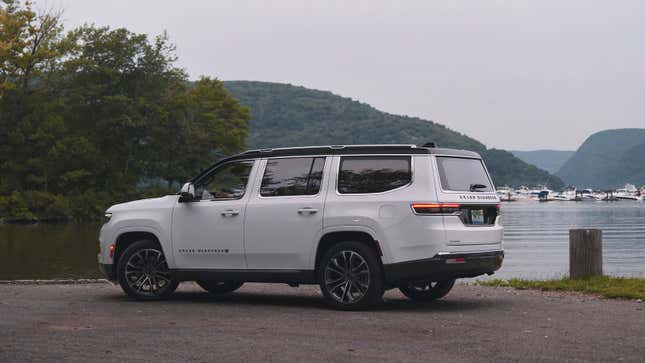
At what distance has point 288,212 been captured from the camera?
11.7 m

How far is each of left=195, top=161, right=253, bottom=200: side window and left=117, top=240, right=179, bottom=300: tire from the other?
3.41 feet

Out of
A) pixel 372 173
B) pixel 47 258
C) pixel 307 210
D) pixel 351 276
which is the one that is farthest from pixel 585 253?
pixel 47 258

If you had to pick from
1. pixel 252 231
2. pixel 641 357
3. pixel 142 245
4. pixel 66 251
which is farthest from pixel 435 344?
pixel 66 251

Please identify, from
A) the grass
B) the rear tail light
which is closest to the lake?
the grass

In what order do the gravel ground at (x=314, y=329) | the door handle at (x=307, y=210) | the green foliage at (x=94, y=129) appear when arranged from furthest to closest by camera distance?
the green foliage at (x=94, y=129) < the door handle at (x=307, y=210) < the gravel ground at (x=314, y=329)

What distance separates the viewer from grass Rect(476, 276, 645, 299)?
494 inches

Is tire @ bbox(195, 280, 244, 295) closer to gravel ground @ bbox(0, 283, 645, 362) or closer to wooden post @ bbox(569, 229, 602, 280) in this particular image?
gravel ground @ bbox(0, 283, 645, 362)

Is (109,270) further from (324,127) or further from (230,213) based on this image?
(324,127)

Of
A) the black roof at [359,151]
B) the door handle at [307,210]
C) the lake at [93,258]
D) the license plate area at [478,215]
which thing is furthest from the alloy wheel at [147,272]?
the lake at [93,258]

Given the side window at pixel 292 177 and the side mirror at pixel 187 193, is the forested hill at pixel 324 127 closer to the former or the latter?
the side mirror at pixel 187 193

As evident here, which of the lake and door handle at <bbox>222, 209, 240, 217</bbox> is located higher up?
door handle at <bbox>222, 209, 240, 217</bbox>

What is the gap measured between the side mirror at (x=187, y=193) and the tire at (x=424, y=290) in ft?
10.0

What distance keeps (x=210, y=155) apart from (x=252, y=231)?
73.8 metres

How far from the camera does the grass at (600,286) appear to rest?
12.6 m
